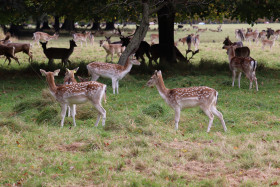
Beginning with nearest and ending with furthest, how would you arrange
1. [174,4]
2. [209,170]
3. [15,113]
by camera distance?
1. [209,170]
2. [15,113]
3. [174,4]

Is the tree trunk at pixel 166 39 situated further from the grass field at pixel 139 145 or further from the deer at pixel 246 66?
the grass field at pixel 139 145

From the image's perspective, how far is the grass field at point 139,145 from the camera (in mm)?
5854

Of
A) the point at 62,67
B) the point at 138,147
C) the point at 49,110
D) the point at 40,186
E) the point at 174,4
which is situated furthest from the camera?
the point at 62,67

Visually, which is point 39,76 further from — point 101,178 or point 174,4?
point 101,178

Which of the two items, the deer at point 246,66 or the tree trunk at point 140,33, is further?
the tree trunk at point 140,33

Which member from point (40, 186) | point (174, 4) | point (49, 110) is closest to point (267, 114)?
point (49, 110)

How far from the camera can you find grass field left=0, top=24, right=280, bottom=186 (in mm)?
5854

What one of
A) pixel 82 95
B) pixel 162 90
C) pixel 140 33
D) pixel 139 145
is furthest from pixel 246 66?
pixel 139 145

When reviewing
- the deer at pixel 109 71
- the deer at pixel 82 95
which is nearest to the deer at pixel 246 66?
the deer at pixel 109 71

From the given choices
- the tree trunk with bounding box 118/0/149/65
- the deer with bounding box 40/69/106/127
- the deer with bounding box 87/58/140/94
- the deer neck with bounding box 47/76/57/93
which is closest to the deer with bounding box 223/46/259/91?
the tree trunk with bounding box 118/0/149/65

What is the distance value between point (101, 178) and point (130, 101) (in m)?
5.39

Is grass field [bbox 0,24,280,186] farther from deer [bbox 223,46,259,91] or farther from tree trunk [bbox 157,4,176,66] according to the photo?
tree trunk [bbox 157,4,176,66]

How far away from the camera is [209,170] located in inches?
245

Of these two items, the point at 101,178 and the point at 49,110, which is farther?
the point at 49,110
